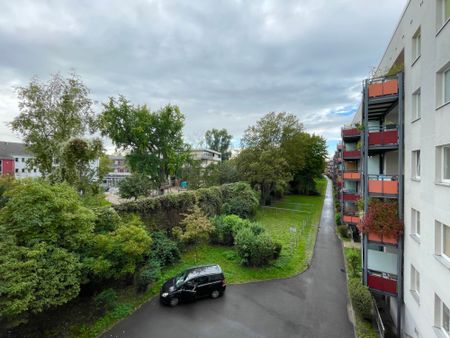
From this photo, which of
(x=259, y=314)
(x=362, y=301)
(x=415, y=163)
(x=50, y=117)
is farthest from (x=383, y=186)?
(x=50, y=117)

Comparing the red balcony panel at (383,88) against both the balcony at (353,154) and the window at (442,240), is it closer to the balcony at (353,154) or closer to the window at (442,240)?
the window at (442,240)

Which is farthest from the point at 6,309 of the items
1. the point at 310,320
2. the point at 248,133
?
the point at 248,133

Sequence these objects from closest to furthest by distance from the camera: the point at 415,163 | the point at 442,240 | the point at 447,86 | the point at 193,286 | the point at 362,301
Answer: the point at 447,86, the point at 442,240, the point at 415,163, the point at 362,301, the point at 193,286

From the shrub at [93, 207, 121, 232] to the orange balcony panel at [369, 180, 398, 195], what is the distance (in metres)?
12.0

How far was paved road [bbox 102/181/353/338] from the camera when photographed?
361 inches

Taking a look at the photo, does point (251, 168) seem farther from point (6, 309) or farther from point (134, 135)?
point (6, 309)

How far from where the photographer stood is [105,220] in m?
11.7

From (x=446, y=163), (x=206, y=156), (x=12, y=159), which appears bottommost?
(x=446, y=163)

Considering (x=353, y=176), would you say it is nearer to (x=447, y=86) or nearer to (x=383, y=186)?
(x=383, y=186)

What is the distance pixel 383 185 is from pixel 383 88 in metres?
3.94

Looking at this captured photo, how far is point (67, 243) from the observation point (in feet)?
27.7

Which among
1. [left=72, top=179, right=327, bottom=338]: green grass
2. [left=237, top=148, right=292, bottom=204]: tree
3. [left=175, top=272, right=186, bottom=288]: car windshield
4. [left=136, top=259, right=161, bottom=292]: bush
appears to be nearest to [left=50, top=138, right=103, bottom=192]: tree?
[left=136, top=259, right=161, bottom=292]: bush

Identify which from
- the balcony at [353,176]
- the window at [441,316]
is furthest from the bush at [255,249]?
the balcony at [353,176]

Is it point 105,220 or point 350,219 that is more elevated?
point 105,220
